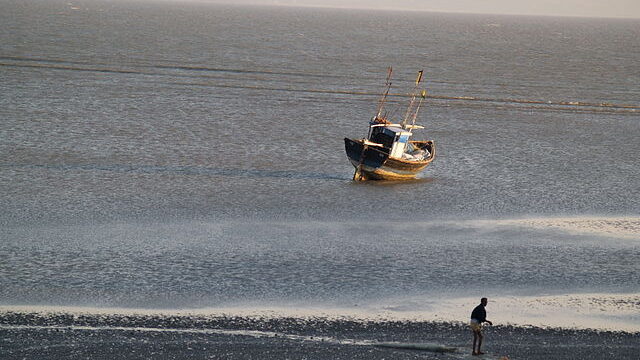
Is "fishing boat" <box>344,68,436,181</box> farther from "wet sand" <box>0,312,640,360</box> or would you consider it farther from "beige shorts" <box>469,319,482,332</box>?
"beige shorts" <box>469,319,482,332</box>

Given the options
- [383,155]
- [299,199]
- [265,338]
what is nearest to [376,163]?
[383,155]

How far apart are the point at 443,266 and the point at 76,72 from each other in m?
61.9

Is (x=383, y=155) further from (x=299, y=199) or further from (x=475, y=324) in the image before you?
(x=475, y=324)

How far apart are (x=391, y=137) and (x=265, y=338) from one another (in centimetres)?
2533

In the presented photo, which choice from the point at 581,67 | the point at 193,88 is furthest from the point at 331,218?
the point at 581,67

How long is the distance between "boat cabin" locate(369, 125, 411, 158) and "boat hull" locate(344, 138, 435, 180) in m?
0.52

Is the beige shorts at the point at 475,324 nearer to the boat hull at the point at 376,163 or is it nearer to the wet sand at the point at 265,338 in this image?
the wet sand at the point at 265,338

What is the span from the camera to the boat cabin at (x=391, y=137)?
5091cm

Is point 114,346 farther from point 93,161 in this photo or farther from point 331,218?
point 93,161

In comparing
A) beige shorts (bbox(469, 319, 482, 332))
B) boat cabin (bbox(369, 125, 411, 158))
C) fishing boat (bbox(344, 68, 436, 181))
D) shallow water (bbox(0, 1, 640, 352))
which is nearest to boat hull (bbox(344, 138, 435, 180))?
fishing boat (bbox(344, 68, 436, 181))

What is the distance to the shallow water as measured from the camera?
3272 centimetres

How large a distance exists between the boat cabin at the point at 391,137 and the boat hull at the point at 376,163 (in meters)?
0.52

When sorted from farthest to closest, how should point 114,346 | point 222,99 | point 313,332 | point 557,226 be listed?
1. point 222,99
2. point 557,226
3. point 313,332
4. point 114,346

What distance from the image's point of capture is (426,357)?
26.3 meters
